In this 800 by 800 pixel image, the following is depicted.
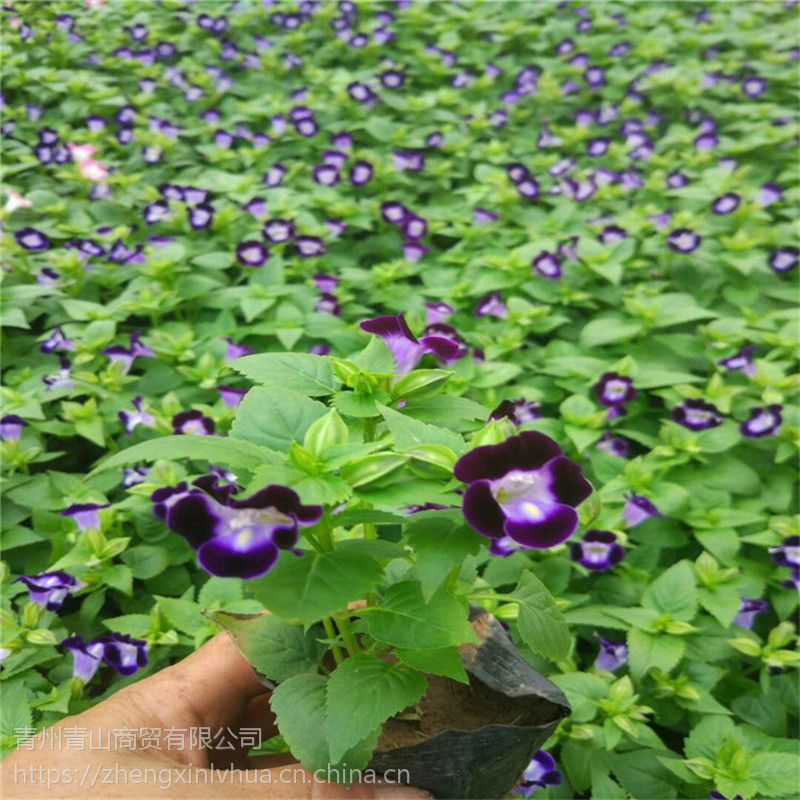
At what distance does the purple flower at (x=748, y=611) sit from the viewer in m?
1.64

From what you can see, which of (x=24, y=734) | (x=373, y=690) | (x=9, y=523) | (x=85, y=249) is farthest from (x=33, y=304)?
(x=373, y=690)

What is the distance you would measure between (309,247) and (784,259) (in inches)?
65.0

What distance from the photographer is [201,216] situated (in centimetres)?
270

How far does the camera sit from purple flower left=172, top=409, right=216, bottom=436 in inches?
70.2

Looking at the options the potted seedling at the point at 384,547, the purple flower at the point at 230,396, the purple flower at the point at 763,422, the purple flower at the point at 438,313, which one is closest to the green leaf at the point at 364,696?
the potted seedling at the point at 384,547

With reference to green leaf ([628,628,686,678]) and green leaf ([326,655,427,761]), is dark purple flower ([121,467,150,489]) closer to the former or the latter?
green leaf ([326,655,427,761])

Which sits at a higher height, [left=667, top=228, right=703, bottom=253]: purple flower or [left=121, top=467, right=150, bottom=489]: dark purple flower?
[left=667, top=228, right=703, bottom=253]: purple flower

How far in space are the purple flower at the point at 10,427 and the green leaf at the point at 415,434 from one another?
4.50ft

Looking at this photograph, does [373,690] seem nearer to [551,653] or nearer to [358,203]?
[551,653]

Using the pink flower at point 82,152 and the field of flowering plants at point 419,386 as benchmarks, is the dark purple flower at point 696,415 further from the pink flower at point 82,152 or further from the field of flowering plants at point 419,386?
Result: the pink flower at point 82,152

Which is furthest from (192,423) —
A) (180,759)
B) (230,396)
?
(180,759)

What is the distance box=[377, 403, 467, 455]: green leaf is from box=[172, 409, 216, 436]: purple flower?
3.51 ft

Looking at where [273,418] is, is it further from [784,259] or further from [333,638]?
[784,259]

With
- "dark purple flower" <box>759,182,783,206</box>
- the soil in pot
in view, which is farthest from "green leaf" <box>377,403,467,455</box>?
"dark purple flower" <box>759,182,783,206</box>
